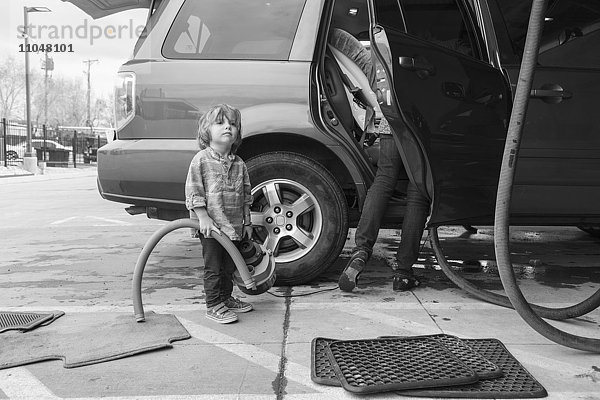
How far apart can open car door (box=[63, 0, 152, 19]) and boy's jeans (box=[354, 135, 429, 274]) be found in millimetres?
2475

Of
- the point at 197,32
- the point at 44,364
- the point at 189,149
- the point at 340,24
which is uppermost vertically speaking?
the point at 340,24

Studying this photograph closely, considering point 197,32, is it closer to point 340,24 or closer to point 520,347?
point 340,24

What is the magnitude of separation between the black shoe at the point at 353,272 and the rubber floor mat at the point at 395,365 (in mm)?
790

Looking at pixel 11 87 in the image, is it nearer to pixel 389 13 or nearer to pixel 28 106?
pixel 28 106

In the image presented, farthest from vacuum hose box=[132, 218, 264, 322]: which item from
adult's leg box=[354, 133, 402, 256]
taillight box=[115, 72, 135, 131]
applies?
taillight box=[115, 72, 135, 131]

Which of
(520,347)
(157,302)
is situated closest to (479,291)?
(520,347)

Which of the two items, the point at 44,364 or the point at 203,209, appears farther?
the point at 203,209

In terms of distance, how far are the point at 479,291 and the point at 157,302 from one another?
198 centimetres

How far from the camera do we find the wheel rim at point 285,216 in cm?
361

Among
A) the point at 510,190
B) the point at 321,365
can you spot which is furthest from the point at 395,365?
the point at 510,190

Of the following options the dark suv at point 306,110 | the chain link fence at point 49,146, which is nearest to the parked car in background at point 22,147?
the chain link fence at point 49,146

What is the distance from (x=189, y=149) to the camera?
3.57 meters

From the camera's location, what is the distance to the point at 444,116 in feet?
10.1

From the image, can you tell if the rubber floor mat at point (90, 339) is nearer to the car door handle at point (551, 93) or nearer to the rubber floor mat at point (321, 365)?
the rubber floor mat at point (321, 365)
